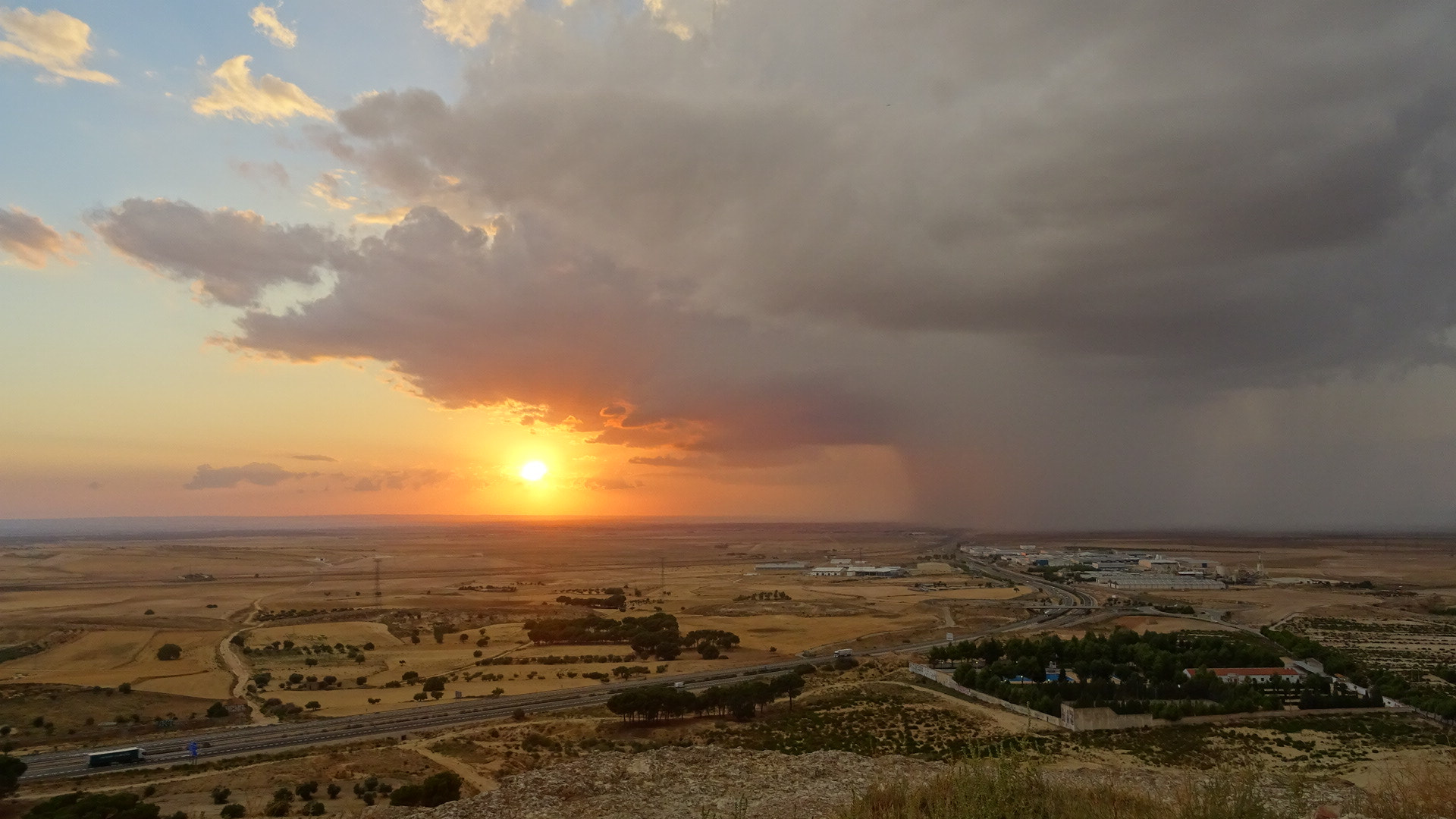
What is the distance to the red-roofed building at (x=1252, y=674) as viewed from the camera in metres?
49.6

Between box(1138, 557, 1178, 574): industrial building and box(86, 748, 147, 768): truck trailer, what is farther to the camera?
box(1138, 557, 1178, 574): industrial building

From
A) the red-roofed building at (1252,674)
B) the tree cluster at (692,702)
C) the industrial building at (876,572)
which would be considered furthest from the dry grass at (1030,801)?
the industrial building at (876,572)

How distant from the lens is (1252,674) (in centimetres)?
5141

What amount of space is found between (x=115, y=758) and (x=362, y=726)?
38.6 ft

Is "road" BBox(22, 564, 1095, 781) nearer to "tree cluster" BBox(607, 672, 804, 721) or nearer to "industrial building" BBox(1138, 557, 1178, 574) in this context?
"tree cluster" BBox(607, 672, 804, 721)

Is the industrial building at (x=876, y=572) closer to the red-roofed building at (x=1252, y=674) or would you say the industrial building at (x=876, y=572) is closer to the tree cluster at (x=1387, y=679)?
the tree cluster at (x=1387, y=679)

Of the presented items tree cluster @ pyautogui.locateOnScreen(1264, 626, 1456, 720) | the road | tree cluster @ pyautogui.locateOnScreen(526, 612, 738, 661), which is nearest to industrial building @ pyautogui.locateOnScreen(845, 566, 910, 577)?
tree cluster @ pyautogui.locateOnScreen(526, 612, 738, 661)

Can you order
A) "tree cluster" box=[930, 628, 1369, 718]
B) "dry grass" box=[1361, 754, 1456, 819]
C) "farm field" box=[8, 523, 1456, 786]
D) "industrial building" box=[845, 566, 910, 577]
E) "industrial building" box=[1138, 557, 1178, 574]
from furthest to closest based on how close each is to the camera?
"industrial building" box=[1138, 557, 1178, 574], "industrial building" box=[845, 566, 910, 577], "tree cluster" box=[930, 628, 1369, 718], "farm field" box=[8, 523, 1456, 786], "dry grass" box=[1361, 754, 1456, 819]

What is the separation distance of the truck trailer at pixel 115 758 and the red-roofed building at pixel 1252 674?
203ft

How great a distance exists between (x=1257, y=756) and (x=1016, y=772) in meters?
26.3

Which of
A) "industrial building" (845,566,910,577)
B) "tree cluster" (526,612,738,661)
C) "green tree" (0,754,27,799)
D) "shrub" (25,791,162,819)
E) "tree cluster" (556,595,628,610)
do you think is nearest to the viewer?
"shrub" (25,791,162,819)

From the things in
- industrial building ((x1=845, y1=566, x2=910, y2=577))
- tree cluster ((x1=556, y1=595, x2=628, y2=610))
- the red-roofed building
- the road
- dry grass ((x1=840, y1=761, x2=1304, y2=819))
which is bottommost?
industrial building ((x1=845, y1=566, x2=910, y2=577))

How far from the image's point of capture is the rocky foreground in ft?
76.6

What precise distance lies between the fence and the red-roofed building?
45.5ft
